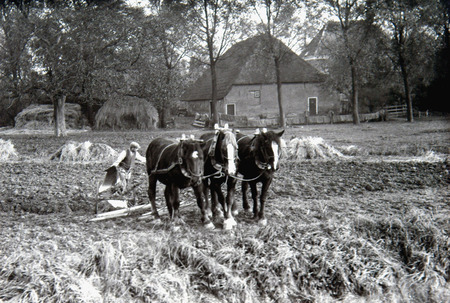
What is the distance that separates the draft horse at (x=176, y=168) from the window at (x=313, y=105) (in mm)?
31236

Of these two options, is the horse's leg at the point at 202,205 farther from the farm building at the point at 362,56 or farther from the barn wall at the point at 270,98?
the barn wall at the point at 270,98

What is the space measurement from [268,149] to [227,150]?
0.64 meters

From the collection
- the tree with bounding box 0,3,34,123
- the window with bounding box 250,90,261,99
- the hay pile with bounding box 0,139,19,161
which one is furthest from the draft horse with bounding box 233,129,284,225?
the window with bounding box 250,90,261,99

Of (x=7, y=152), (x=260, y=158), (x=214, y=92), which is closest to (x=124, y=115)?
(x=214, y=92)

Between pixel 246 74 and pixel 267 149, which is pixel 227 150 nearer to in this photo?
pixel 267 149

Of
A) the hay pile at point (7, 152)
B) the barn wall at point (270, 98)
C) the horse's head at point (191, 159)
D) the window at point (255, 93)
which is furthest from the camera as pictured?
the window at point (255, 93)

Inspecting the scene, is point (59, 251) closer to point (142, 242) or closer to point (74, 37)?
point (142, 242)

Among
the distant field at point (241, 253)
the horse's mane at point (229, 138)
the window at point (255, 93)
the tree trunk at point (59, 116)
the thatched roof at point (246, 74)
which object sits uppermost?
the thatched roof at point (246, 74)

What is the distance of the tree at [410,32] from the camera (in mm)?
25844

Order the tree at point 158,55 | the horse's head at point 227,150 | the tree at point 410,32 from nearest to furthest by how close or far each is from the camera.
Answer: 1. the horse's head at point 227,150
2. the tree at point 158,55
3. the tree at point 410,32

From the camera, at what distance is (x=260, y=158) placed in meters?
6.34

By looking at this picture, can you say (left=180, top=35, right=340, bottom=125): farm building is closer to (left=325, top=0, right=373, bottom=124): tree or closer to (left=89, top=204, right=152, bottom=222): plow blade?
(left=325, top=0, right=373, bottom=124): tree

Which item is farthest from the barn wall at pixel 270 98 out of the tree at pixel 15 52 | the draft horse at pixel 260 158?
the draft horse at pixel 260 158

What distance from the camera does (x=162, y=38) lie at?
1925cm
